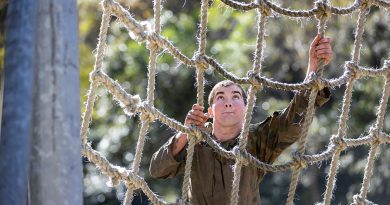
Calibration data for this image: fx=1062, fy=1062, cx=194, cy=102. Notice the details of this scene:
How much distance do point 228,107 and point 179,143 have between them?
181 millimetres

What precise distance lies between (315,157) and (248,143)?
235 millimetres

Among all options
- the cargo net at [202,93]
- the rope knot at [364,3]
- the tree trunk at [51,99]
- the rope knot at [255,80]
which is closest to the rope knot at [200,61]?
the cargo net at [202,93]

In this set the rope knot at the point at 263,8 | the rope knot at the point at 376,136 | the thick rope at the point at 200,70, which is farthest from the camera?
the rope knot at the point at 376,136

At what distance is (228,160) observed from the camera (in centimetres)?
258

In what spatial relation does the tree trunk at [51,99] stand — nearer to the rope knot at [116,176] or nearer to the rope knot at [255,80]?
the rope knot at [116,176]

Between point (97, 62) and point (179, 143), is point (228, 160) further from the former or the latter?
point (97, 62)

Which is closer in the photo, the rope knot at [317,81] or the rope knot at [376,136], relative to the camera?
the rope knot at [317,81]

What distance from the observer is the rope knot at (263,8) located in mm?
2432

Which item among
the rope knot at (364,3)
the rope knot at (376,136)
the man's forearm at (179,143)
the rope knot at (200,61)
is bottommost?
the man's forearm at (179,143)

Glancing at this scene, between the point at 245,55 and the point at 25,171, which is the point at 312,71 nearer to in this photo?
the point at 25,171

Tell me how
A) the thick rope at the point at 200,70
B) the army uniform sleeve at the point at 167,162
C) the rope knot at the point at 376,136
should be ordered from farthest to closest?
the rope knot at the point at 376,136 < the army uniform sleeve at the point at 167,162 < the thick rope at the point at 200,70

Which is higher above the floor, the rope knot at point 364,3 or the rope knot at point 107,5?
the rope knot at point 364,3

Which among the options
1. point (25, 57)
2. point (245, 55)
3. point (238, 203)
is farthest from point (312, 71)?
point (245, 55)

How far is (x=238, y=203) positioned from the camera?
8.32ft
